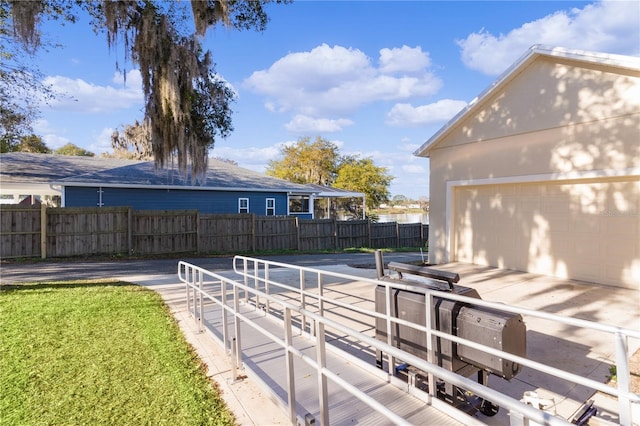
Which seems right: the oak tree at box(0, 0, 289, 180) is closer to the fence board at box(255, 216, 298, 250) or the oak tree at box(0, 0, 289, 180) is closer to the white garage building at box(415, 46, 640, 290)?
the fence board at box(255, 216, 298, 250)

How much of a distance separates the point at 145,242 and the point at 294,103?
20.8 metres

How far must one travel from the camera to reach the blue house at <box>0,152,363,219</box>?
14531 mm

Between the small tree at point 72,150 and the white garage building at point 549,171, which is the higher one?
the small tree at point 72,150

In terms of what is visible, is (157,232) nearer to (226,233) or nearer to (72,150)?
(226,233)

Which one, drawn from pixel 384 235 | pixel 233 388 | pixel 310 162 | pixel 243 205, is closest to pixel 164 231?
pixel 243 205

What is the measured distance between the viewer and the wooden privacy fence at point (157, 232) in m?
11.2

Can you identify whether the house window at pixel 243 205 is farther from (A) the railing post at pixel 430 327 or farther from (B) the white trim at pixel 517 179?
(A) the railing post at pixel 430 327

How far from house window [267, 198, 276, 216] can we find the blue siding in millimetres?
156

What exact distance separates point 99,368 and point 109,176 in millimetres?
14385

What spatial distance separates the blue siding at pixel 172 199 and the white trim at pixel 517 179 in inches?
436

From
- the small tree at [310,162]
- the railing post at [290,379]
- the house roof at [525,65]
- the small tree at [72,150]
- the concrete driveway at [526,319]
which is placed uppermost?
the small tree at [72,150]

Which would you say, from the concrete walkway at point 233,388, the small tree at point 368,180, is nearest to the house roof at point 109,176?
the concrete walkway at point 233,388

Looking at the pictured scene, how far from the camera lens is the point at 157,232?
13.3 metres

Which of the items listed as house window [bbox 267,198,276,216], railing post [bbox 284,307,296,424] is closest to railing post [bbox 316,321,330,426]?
railing post [bbox 284,307,296,424]
